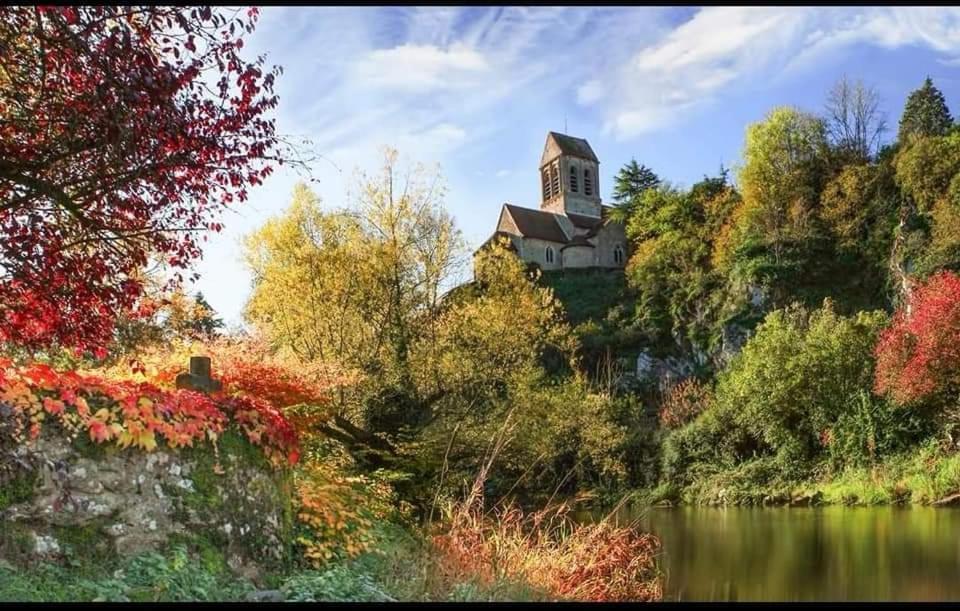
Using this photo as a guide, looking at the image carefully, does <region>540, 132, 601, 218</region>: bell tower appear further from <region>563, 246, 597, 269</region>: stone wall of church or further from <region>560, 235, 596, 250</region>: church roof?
<region>563, 246, 597, 269</region>: stone wall of church

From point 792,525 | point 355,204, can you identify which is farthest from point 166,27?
point 792,525

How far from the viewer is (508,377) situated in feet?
42.3

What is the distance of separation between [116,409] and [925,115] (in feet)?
114

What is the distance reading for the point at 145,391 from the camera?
4.59 meters

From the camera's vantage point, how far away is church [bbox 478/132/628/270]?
140ft

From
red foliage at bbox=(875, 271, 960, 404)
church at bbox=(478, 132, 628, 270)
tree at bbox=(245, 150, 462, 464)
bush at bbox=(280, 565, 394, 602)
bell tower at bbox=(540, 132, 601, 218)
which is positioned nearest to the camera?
bush at bbox=(280, 565, 394, 602)

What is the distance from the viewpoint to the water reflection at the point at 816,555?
28.5 ft

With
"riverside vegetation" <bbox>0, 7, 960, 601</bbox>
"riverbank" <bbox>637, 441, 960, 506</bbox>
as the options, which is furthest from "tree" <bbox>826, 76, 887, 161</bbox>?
Answer: "riverbank" <bbox>637, 441, 960, 506</bbox>

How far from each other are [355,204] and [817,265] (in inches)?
895

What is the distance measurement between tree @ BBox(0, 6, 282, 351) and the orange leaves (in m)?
0.63

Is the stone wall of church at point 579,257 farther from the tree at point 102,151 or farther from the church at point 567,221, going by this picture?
the tree at point 102,151

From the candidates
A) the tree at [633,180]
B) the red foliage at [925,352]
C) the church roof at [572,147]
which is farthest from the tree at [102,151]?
the church roof at [572,147]

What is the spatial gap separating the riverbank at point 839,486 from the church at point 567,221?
65.5 feet

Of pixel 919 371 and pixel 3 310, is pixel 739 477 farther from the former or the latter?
pixel 3 310
